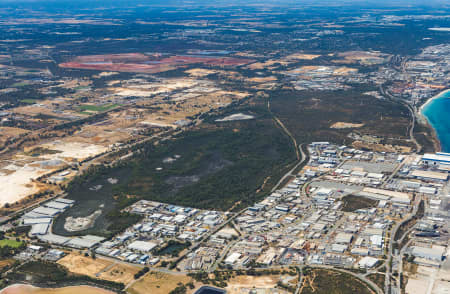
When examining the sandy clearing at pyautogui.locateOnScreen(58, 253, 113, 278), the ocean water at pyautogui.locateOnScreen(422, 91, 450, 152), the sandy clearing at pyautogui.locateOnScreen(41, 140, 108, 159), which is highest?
the ocean water at pyautogui.locateOnScreen(422, 91, 450, 152)

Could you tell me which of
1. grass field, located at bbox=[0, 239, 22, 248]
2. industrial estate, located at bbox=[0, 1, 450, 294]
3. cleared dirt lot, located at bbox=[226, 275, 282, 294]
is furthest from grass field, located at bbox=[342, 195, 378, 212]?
grass field, located at bbox=[0, 239, 22, 248]

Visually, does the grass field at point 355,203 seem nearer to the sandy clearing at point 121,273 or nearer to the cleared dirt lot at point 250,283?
the cleared dirt lot at point 250,283

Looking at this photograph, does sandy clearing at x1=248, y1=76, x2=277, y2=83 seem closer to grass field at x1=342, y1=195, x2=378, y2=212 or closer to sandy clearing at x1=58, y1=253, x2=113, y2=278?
grass field at x1=342, y1=195, x2=378, y2=212

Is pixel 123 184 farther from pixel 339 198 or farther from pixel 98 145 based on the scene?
pixel 339 198

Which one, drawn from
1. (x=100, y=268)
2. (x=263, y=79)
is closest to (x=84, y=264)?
(x=100, y=268)

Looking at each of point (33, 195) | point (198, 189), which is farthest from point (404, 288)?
point (33, 195)

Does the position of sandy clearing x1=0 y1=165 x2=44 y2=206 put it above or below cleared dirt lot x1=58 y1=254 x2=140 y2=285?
below
